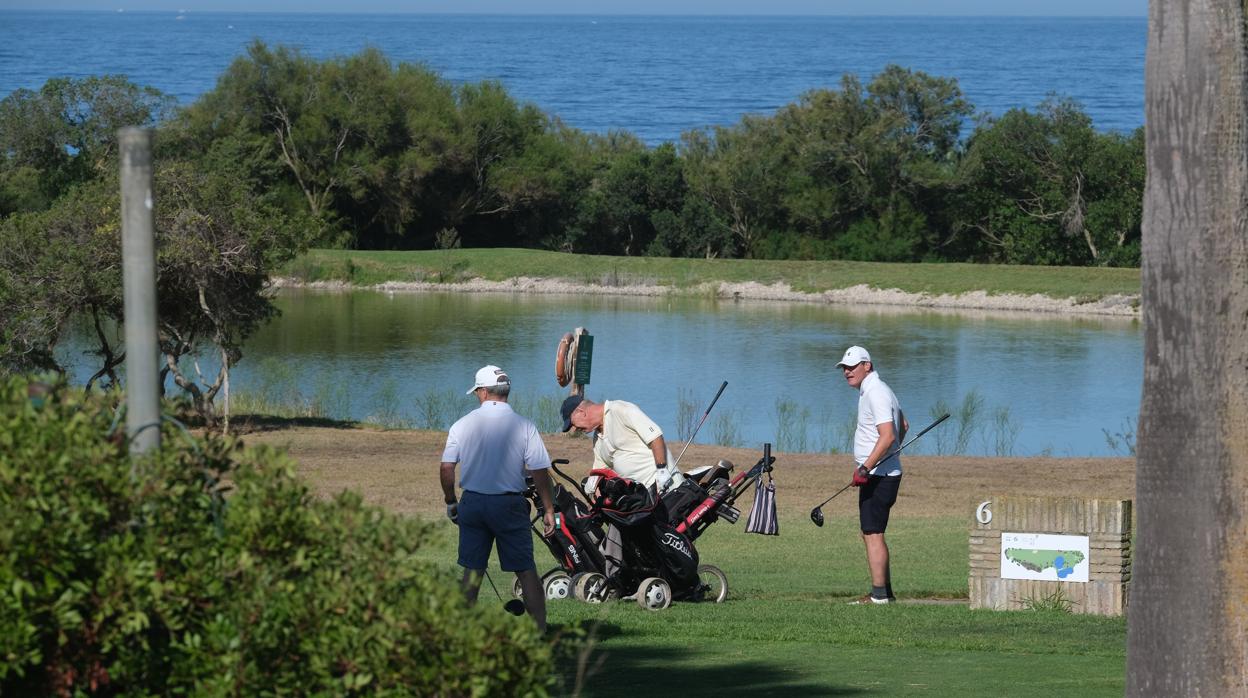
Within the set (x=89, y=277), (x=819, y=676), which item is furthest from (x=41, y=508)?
(x=89, y=277)

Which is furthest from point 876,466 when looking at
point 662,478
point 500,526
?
point 500,526

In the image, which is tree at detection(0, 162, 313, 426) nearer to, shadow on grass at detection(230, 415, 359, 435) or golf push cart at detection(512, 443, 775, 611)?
shadow on grass at detection(230, 415, 359, 435)

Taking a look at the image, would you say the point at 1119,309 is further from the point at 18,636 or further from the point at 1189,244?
the point at 18,636

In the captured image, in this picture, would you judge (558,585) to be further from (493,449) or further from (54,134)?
(54,134)

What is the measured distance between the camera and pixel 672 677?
27.0 ft

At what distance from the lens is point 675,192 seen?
5981cm

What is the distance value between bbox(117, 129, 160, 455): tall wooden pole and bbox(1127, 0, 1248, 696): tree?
4062 millimetres

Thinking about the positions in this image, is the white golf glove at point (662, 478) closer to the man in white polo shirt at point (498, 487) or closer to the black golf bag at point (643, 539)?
the black golf bag at point (643, 539)

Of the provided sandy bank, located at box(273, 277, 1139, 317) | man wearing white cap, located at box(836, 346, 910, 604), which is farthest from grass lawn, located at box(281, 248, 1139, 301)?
man wearing white cap, located at box(836, 346, 910, 604)

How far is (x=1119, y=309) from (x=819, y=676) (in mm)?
40967

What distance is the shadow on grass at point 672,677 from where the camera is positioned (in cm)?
780

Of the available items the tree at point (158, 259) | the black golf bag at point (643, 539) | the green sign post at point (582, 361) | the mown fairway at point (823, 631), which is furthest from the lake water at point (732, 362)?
the black golf bag at point (643, 539)

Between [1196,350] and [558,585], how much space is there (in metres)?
5.53

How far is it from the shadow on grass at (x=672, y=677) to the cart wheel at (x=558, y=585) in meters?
1.87
